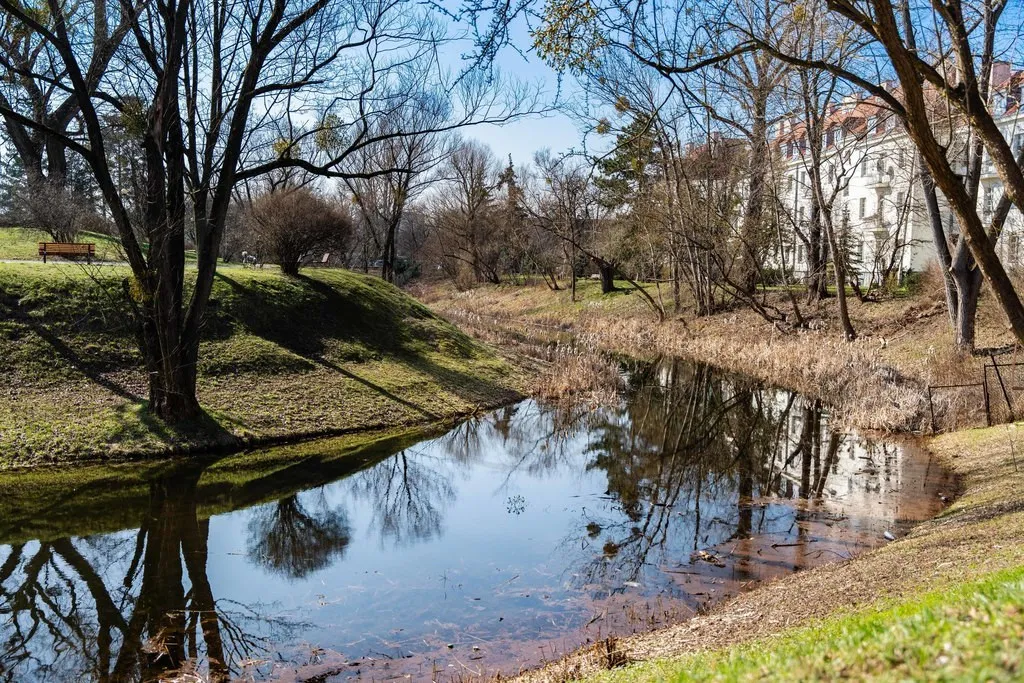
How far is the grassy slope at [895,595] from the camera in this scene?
310 cm

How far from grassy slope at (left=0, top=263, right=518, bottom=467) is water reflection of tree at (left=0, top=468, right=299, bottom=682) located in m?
3.28

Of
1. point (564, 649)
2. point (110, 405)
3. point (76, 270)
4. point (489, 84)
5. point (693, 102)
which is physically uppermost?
point (489, 84)

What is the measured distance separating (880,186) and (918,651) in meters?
49.4

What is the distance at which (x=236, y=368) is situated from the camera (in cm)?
1572

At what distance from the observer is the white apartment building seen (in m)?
22.7

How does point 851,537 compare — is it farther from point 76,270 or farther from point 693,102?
point 76,270

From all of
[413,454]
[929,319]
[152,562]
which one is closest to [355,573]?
[152,562]

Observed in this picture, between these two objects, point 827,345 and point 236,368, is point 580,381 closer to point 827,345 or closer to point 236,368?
point 827,345

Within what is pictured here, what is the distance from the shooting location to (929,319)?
939 inches

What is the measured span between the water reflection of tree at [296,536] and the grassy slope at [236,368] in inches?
112

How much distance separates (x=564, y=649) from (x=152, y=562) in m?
Answer: 4.71

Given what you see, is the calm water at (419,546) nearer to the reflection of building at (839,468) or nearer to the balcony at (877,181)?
the reflection of building at (839,468)

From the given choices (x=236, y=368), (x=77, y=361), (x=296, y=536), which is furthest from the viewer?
(x=236, y=368)

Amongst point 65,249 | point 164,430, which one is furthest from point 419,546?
point 65,249
